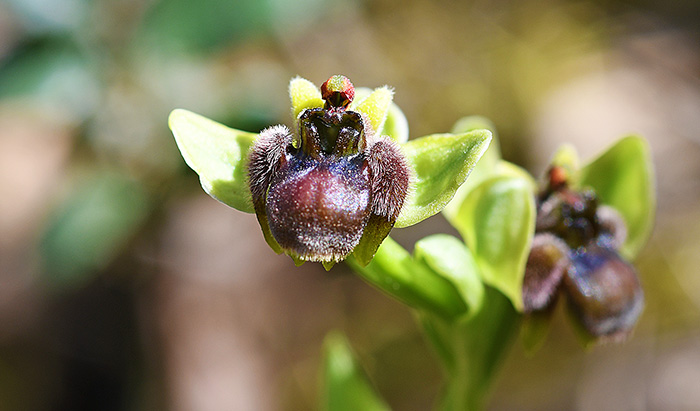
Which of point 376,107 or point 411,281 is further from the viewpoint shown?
point 411,281

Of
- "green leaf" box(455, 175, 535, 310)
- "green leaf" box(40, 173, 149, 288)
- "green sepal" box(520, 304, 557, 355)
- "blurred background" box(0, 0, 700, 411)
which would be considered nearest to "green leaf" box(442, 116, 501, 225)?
"green leaf" box(455, 175, 535, 310)

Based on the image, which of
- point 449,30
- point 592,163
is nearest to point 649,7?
point 449,30

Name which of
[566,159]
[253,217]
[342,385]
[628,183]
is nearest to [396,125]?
[566,159]

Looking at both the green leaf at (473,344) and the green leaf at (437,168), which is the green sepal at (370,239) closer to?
the green leaf at (437,168)

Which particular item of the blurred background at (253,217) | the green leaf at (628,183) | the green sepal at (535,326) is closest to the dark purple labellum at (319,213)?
the green sepal at (535,326)

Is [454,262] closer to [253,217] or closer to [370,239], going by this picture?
[370,239]

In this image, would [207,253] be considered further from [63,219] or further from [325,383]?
[325,383]
